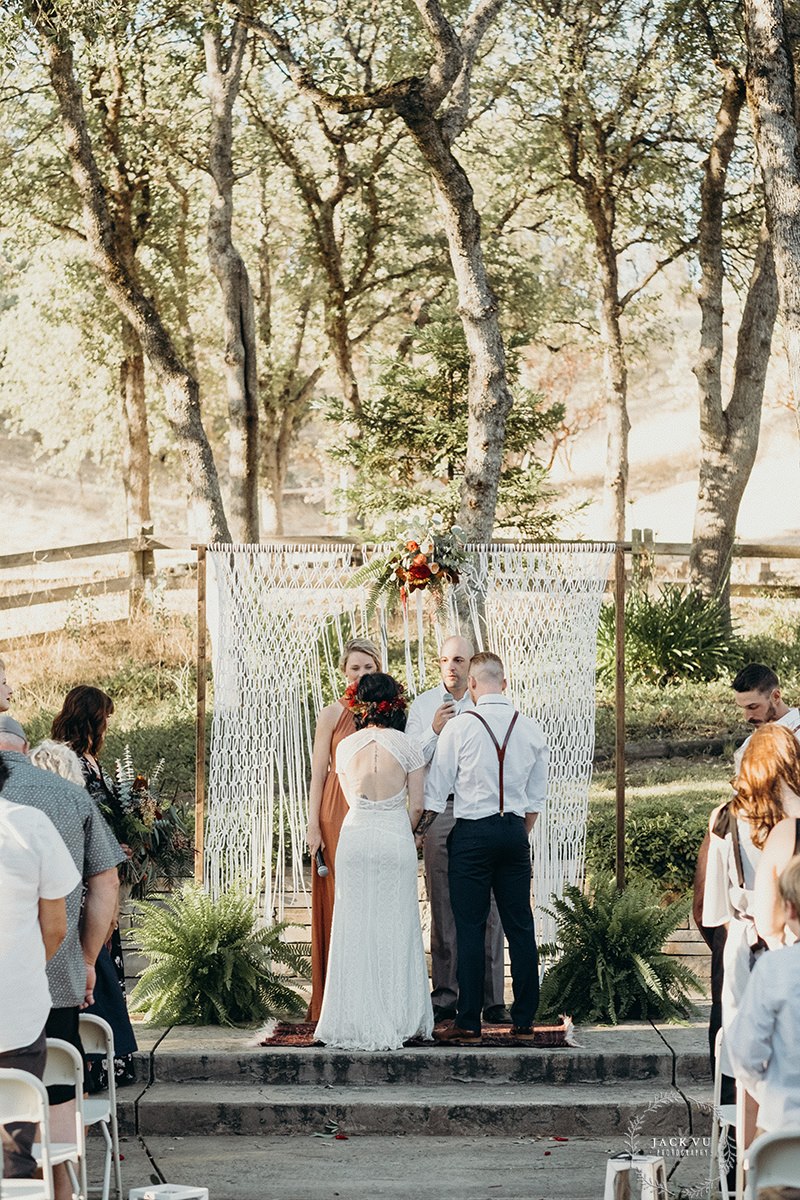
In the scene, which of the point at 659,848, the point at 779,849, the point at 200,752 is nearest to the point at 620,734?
the point at 659,848

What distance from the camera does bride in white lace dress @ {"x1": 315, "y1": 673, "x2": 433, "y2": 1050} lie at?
22.7ft

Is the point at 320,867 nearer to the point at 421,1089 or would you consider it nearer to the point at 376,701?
the point at 376,701

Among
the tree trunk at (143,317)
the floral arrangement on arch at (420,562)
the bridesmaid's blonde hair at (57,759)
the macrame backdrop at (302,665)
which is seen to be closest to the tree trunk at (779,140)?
the macrame backdrop at (302,665)

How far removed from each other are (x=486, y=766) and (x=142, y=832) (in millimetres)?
1746

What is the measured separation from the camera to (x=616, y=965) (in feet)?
24.4

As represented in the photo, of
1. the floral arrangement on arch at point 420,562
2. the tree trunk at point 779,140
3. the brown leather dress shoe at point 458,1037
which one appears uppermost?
the tree trunk at point 779,140

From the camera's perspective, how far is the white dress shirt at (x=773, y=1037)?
3734mm

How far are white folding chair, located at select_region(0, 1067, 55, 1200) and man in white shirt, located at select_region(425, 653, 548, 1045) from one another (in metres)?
3.10

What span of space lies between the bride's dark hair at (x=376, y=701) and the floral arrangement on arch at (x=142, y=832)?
121 centimetres

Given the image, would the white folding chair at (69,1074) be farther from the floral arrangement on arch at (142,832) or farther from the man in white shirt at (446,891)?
the man in white shirt at (446,891)

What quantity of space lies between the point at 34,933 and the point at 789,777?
2.31 meters

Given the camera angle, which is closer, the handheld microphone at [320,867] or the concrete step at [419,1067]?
the concrete step at [419,1067]

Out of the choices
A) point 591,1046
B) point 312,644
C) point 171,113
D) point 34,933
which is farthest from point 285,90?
point 34,933

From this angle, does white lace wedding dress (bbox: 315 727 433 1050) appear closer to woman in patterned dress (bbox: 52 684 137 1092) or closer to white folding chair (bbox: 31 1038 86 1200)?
woman in patterned dress (bbox: 52 684 137 1092)
